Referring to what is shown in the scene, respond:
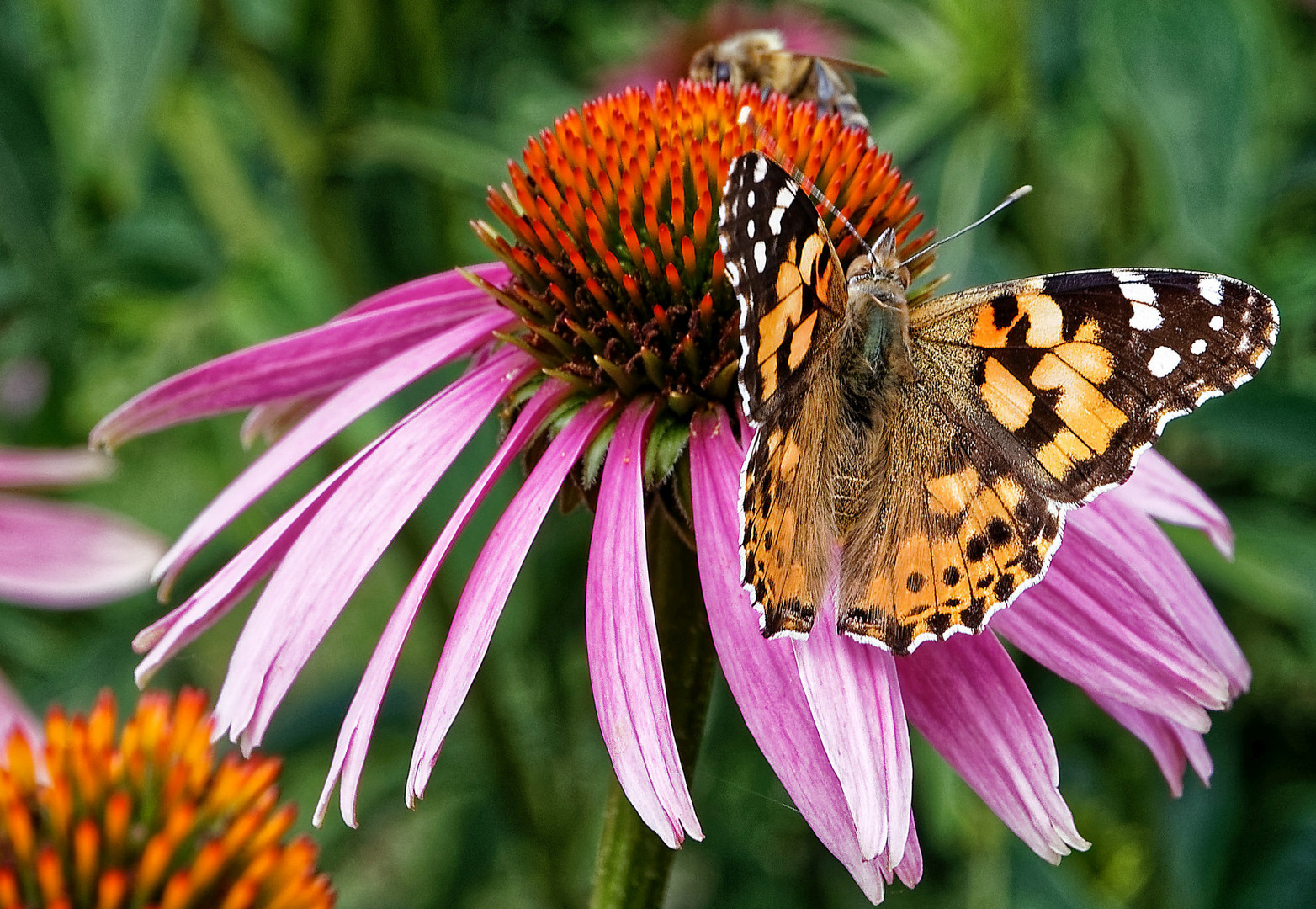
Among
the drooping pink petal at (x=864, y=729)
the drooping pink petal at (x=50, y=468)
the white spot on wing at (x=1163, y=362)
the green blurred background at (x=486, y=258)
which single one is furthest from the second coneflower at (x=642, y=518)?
the drooping pink petal at (x=50, y=468)

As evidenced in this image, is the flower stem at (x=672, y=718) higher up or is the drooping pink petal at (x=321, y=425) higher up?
the drooping pink petal at (x=321, y=425)

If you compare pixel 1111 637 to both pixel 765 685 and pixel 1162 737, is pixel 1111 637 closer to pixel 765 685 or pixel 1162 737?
pixel 1162 737

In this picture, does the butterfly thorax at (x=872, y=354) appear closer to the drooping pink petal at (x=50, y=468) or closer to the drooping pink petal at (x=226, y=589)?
the drooping pink petal at (x=226, y=589)

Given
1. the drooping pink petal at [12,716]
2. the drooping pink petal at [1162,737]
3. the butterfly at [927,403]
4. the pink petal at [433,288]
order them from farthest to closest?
the drooping pink petal at [12,716], the pink petal at [433,288], the drooping pink petal at [1162,737], the butterfly at [927,403]

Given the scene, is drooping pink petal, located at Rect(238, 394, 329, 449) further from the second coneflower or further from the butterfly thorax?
the butterfly thorax

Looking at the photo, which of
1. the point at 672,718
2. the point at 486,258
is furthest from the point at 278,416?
the point at 486,258

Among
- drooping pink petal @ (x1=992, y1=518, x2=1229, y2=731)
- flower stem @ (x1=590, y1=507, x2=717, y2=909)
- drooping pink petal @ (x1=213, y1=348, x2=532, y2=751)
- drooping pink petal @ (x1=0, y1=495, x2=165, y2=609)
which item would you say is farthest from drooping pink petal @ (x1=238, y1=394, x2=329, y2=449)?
drooping pink petal @ (x1=992, y1=518, x2=1229, y2=731)

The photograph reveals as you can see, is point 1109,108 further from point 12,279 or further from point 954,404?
point 12,279
